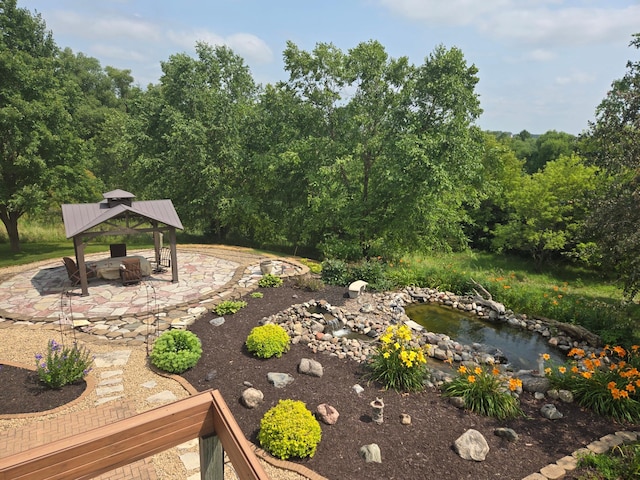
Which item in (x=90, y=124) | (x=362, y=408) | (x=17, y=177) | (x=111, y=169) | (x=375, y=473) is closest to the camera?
(x=375, y=473)

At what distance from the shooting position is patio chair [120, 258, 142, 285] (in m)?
11.2

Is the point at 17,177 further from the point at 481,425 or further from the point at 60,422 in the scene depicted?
the point at 481,425

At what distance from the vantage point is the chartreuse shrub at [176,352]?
6.98m

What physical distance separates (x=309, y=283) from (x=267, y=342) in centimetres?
400

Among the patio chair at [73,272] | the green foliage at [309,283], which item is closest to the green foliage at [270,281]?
the green foliage at [309,283]

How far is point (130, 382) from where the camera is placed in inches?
262

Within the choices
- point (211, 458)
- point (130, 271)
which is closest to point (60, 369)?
point (211, 458)

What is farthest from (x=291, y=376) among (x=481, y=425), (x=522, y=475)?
(x=522, y=475)

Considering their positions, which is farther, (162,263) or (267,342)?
(162,263)

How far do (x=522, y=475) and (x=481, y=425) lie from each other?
1000 millimetres

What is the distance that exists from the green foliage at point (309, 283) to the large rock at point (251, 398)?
17.4ft

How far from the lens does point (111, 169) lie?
27.6 m

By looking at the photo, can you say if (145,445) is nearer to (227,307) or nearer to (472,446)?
(472,446)

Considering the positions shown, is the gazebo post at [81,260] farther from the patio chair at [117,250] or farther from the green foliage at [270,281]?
the green foliage at [270,281]
